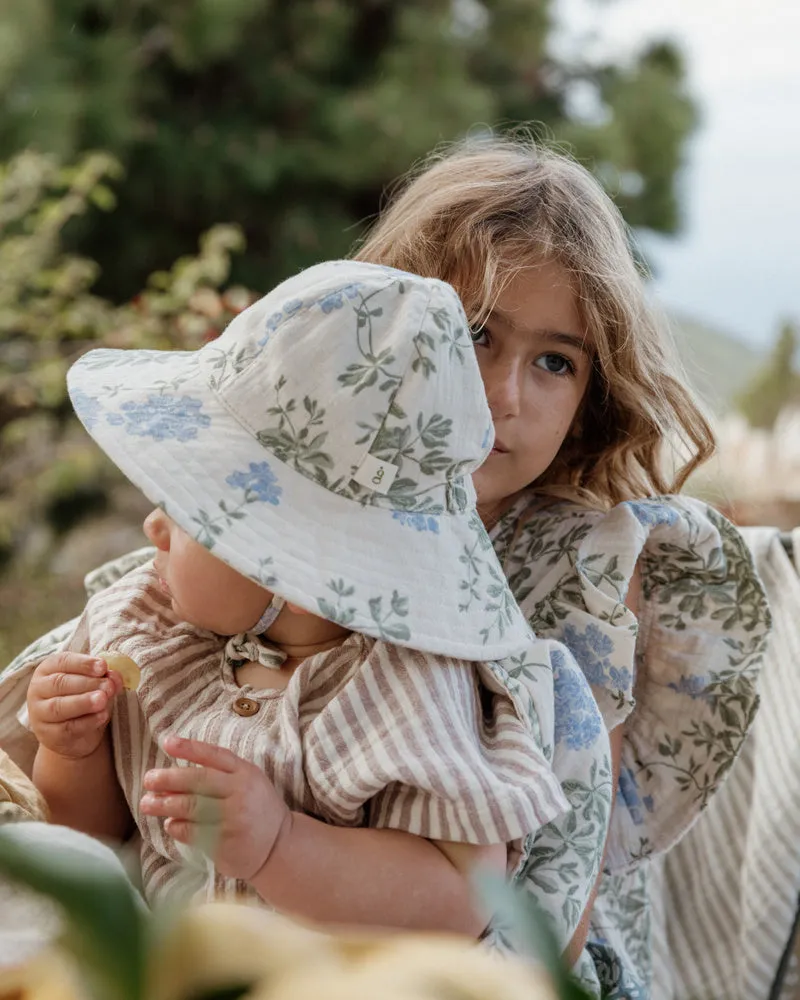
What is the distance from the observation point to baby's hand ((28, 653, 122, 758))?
28.2 inches

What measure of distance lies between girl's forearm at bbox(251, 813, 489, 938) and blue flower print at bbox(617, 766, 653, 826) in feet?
1.36

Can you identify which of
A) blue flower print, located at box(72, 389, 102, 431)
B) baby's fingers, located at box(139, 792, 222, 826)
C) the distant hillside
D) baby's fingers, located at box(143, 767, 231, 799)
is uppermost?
blue flower print, located at box(72, 389, 102, 431)

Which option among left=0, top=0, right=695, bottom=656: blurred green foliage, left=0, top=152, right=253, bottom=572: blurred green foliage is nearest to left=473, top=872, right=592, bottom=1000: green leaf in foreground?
left=0, top=152, right=253, bottom=572: blurred green foliage

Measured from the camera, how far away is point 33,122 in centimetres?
263

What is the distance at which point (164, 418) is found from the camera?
0.70 meters

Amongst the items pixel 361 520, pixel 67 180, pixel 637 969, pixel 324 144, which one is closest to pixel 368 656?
pixel 361 520

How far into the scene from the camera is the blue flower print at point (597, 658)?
0.94 meters

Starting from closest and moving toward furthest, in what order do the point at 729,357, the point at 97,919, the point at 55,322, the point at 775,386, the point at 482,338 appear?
the point at 97,919, the point at 482,338, the point at 55,322, the point at 775,386, the point at 729,357

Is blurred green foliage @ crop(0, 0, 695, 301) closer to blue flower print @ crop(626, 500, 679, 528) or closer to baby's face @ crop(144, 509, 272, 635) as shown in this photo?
blue flower print @ crop(626, 500, 679, 528)

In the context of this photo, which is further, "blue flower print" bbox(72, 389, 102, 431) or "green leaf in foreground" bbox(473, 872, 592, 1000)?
"blue flower print" bbox(72, 389, 102, 431)

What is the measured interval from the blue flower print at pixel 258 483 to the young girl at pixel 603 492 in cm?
28

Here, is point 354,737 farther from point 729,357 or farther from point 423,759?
point 729,357

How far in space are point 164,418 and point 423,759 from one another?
250 millimetres

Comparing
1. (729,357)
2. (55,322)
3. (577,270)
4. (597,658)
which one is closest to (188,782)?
(597,658)
